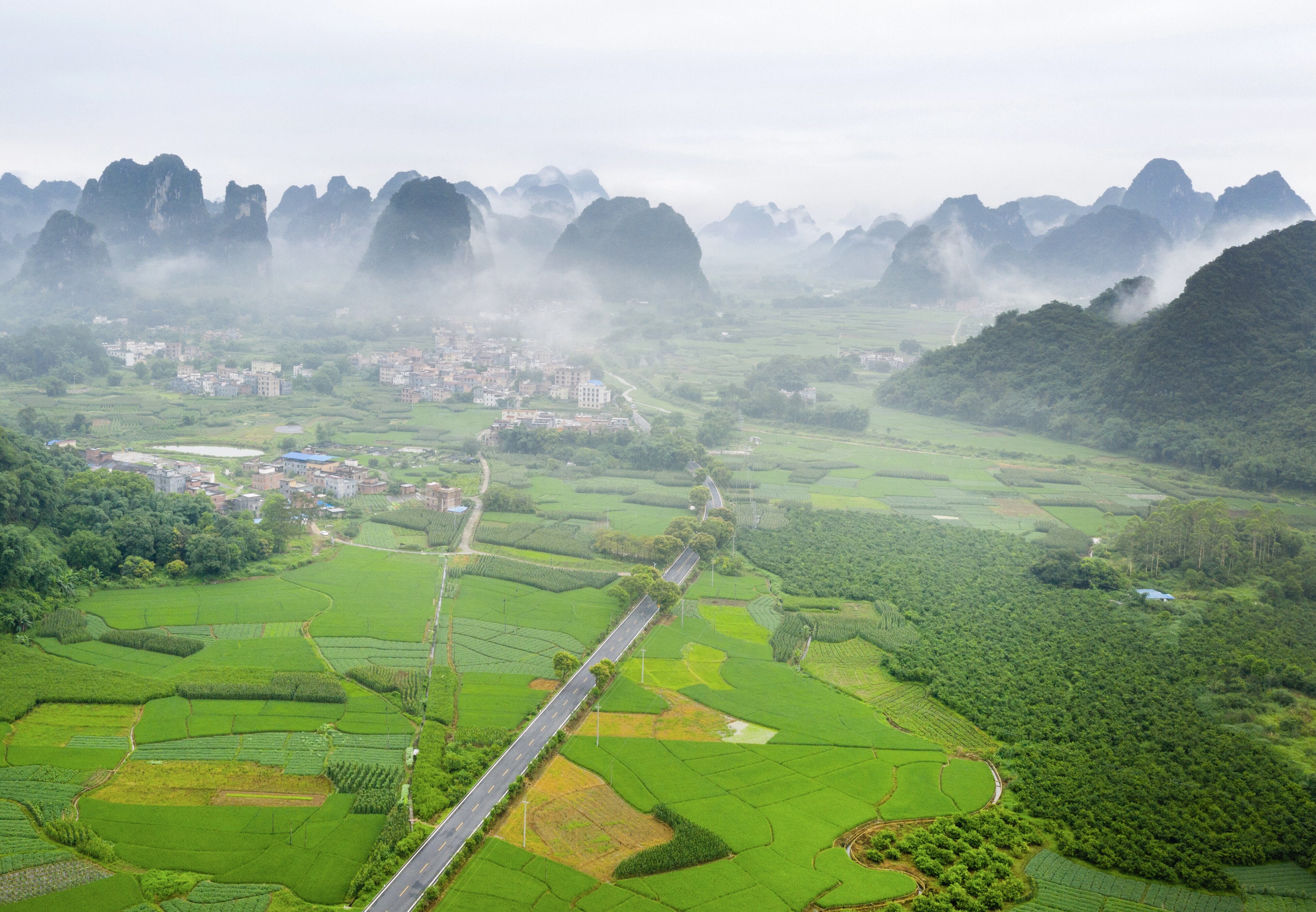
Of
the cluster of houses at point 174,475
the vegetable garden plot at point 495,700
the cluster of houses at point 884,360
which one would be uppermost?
the cluster of houses at point 884,360

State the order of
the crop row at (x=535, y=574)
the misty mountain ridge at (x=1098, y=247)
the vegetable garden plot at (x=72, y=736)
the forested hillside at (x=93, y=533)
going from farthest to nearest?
the misty mountain ridge at (x=1098, y=247)
the crop row at (x=535, y=574)
the forested hillside at (x=93, y=533)
the vegetable garden plot at (x=72, y=736)

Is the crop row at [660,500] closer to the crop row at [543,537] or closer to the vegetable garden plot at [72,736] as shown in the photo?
the crop row at [543,537]

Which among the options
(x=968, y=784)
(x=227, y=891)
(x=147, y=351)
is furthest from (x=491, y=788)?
(x=147, y=351)

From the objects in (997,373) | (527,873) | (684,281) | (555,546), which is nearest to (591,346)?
(684,281)

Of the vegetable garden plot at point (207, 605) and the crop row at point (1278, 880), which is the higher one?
the vegetable garden plot at point (207, 605)

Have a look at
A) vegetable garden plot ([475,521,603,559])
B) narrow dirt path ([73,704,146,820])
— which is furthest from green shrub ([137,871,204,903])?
vegetable garden plot ([475,521,603,559])

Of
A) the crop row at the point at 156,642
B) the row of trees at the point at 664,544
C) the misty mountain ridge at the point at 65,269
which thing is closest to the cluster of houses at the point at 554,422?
the row of trees at the point at 664,544

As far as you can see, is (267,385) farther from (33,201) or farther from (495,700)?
(33,201)
